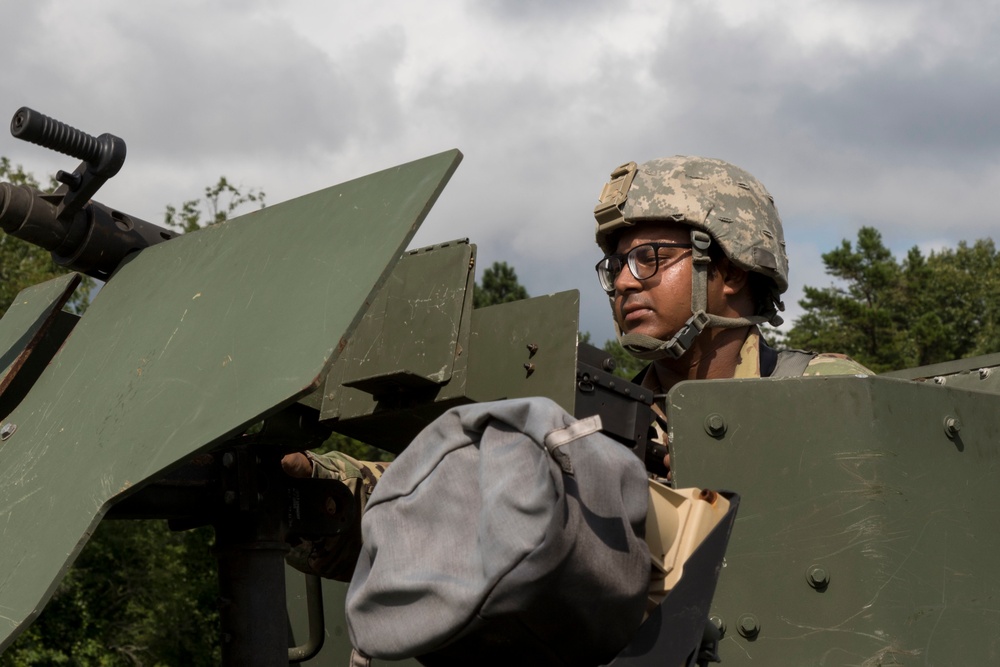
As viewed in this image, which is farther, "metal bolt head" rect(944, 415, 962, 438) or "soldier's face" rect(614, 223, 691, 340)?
"soldier's face" rect(614, 223, 691, 340)

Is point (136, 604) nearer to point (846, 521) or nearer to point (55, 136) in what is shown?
point (55, 136)

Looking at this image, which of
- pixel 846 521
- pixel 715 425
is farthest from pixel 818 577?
pixel 715 425

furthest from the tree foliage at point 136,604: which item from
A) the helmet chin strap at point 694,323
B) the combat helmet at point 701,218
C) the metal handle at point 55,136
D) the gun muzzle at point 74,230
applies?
the metal handle at point 55,136

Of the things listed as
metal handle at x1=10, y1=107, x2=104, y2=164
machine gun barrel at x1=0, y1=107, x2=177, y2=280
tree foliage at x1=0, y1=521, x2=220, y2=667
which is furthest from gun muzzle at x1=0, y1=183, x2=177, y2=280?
tree foliage at x1=0, y1=521, x2=220, y2=667

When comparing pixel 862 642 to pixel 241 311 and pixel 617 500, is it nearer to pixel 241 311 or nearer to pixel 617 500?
pixel 617 500

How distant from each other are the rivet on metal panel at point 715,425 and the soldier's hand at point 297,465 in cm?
124

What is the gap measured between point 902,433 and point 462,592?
1286 mm

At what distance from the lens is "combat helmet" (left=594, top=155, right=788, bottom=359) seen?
4.20 m

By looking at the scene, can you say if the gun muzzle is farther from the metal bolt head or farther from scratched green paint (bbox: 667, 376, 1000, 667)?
the metal bolt head

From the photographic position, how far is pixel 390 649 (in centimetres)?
204

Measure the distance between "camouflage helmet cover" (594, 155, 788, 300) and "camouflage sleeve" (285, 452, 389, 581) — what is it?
1.15 metres

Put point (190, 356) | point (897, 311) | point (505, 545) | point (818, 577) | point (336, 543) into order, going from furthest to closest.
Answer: point (897, 311) < point (336, 543) < point (818, 577) < point (190, 356) < point (505, 545)

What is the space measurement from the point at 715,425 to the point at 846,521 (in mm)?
335

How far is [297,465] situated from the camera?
3652mm
